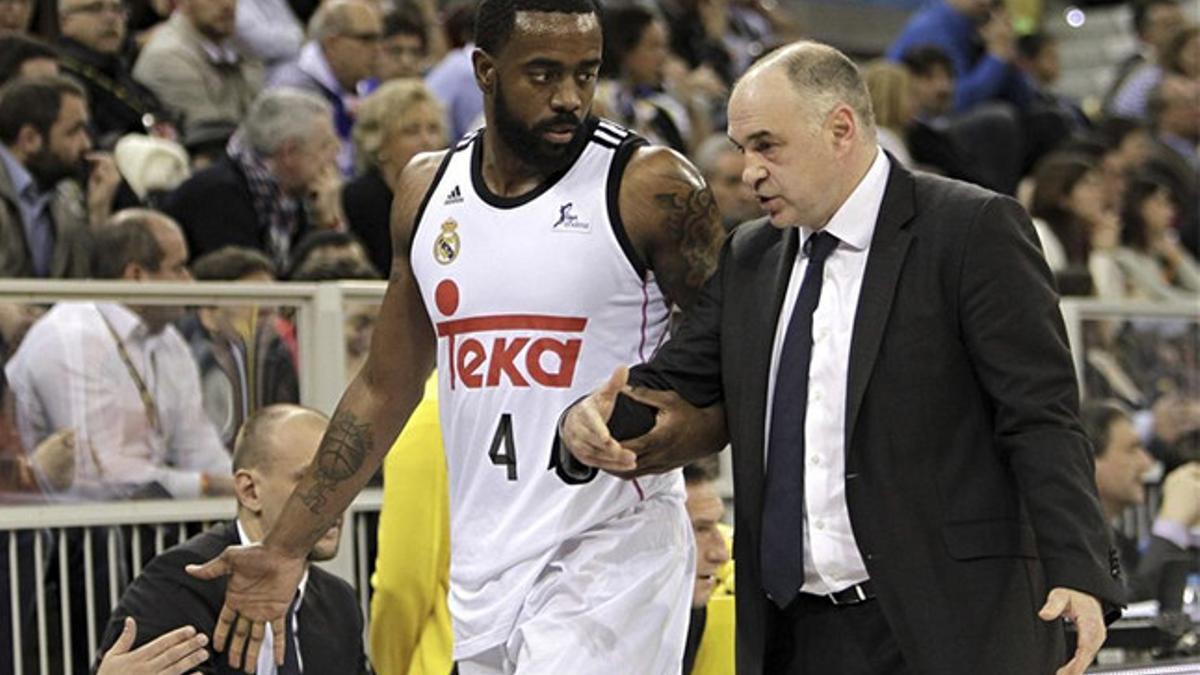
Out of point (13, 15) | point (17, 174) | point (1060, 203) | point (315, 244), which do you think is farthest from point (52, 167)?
point (1060, 203)

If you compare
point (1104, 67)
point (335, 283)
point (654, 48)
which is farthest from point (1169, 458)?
point (1104, 67)

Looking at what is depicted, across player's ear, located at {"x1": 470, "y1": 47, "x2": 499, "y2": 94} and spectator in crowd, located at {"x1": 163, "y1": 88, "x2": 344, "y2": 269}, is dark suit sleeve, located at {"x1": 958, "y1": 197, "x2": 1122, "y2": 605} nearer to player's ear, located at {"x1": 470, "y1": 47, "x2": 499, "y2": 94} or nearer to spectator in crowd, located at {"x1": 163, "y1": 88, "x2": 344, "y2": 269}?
player's ear, located at {"x1": 470, "y1": 47, "x2": 499, "y2": 94}

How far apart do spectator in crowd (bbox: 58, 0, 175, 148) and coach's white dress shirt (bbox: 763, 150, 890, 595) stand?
16.7 feet

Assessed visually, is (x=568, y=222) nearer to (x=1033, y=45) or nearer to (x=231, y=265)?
(x=231, y=265)

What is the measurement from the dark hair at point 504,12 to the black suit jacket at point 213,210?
3446mm

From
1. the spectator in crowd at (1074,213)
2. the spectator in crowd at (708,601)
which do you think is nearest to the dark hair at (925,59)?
the spectator in crowd at (1074,213)

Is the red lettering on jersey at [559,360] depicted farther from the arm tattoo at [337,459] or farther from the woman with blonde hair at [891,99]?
the woman with blonde hair at [891,99]

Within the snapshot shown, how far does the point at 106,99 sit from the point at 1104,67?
37.0 feet

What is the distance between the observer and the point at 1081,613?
374 cm

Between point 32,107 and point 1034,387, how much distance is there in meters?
4.81

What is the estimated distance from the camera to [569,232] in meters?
4.51

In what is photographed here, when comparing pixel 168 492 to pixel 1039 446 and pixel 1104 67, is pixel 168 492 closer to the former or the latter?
pixel 1039 446

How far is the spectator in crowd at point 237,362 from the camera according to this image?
6340 millimetres

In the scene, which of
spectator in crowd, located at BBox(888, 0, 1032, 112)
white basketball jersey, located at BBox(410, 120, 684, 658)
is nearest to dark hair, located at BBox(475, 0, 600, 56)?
white basketball jersey, located at BBox(410, 120, 684, 658)
